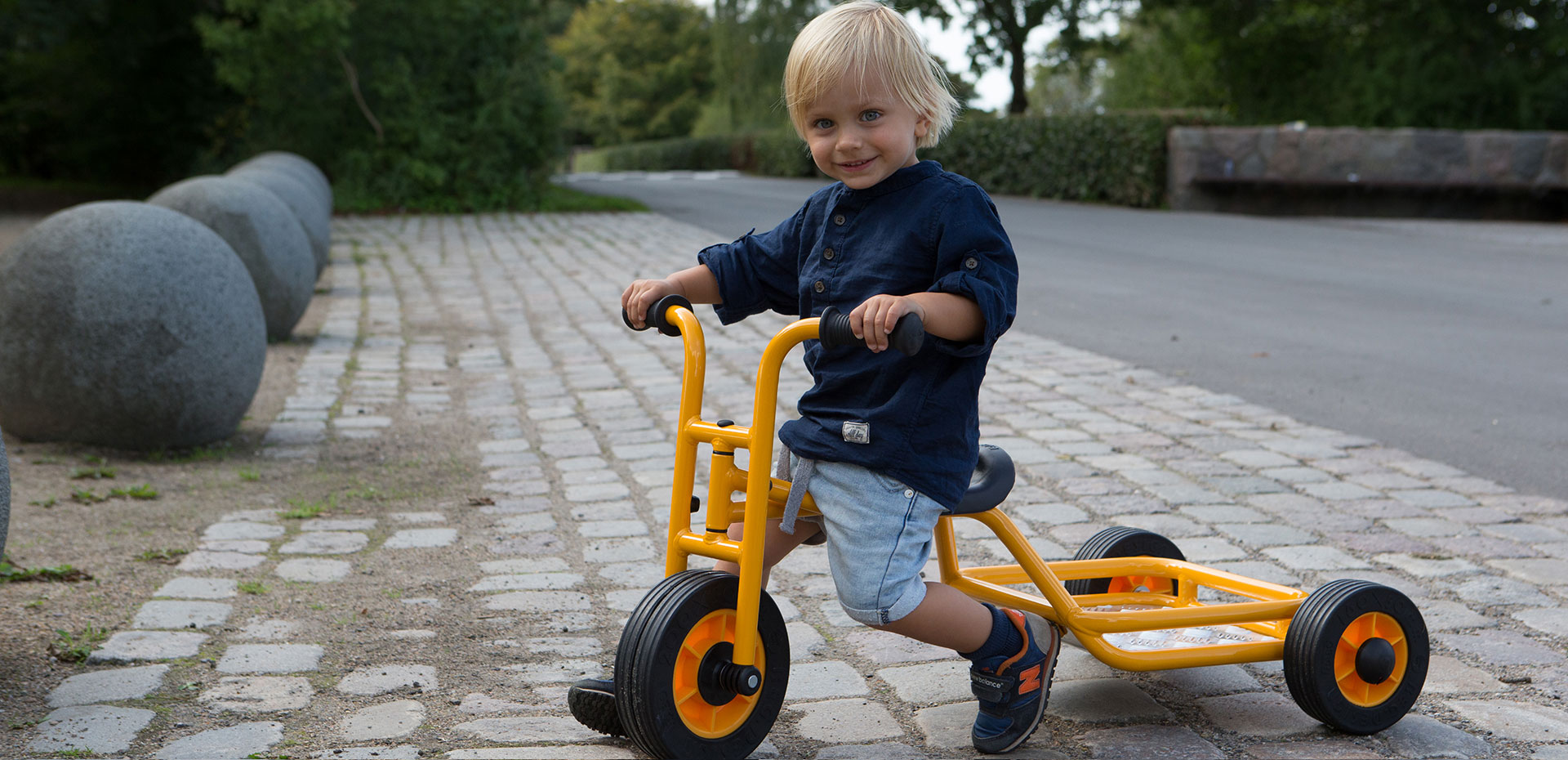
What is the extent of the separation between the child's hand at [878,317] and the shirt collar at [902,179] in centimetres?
37

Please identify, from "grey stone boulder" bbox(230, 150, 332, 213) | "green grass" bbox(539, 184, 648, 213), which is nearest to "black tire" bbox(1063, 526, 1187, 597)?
"grey stone boulder" bbox(230, 150, 332, 213)

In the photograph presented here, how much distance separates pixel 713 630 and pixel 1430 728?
1629mm

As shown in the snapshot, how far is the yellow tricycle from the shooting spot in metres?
2.54

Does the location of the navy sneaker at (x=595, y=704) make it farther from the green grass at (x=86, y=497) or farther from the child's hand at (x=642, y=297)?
the green grass at (x=86, y=497)

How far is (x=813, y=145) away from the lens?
8.57 feet

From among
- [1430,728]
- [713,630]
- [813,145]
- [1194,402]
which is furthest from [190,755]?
[1194,402]

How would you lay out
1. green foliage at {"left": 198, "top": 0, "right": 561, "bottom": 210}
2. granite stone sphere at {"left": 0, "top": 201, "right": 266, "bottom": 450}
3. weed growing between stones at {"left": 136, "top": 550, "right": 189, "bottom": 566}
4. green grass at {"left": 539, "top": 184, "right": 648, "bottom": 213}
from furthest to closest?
green foliage at {"left": 198, "top": 0, "right": 561, "bottom": 210}, green grass at {"left": 539, "top": 184, "right": 648, "bottom": 213}, granite stone sphere at {"left": 0, "top": 201, "right": 266, "bottom": 450}, weed growing between stones at {"left": 136, "top": 550, "right": 189, "bottom": 566}

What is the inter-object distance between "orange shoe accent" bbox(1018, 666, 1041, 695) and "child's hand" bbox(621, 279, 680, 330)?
1.08 meters

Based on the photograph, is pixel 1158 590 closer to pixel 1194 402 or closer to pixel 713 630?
pixel 713 630

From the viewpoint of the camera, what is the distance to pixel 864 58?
2500 millimetres

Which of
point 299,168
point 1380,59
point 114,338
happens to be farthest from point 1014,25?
point 114,338

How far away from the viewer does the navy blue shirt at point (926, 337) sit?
8.29ft

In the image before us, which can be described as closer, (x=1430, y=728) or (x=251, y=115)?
(x=1430, y=728)

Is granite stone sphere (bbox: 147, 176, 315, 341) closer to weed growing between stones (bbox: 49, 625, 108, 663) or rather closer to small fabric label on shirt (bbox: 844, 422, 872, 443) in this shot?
weed growing between stones (bbox: 49, 625, 108, 663)
